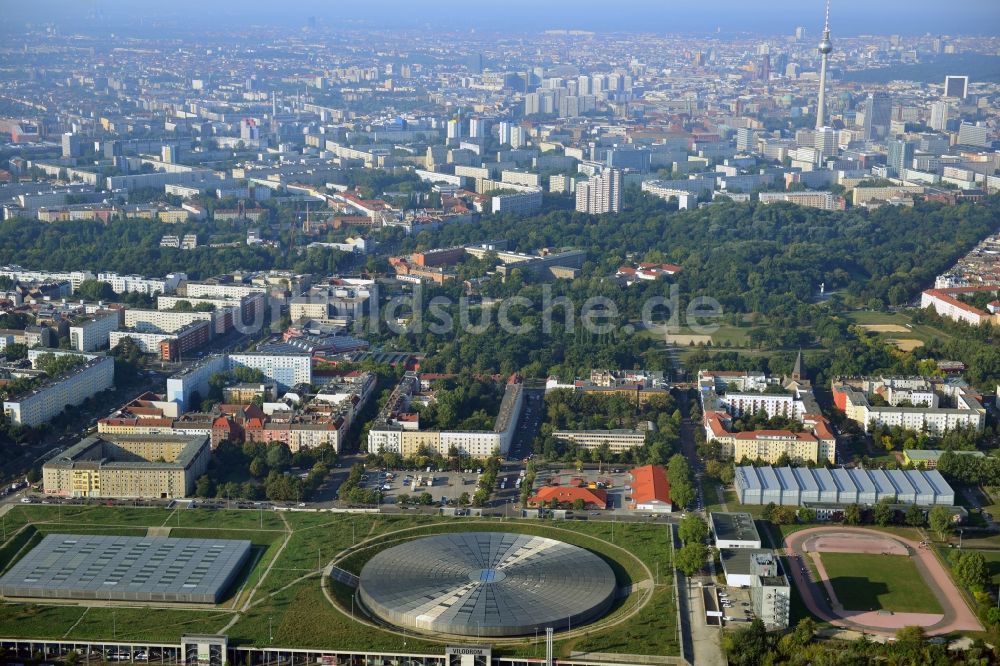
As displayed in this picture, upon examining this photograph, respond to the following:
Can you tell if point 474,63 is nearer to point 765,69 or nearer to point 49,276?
point 765,69

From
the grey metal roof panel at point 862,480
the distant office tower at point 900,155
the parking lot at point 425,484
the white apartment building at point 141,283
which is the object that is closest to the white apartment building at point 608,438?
the parking lot at point 425,484

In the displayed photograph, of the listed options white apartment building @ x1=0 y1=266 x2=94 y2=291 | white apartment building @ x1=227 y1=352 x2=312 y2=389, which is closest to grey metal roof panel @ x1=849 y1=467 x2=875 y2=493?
white apartment building @ x1=227 y1=352 x2=312 y2=389

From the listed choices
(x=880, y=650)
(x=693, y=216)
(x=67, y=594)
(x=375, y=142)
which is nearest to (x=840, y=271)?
(x=693, y=216)

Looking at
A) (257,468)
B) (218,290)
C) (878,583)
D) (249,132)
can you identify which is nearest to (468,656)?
(878,583)

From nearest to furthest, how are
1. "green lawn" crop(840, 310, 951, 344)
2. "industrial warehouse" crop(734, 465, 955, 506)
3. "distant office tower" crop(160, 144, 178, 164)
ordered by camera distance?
1. "industrial warehouse" crop(734, 465, 955, 506)
2. "green lawn" crop(840, 310, 951, 344)
3. "distant office tower" crop(160, 144, 178, 164)

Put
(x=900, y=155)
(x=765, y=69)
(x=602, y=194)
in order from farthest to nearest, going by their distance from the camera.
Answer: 1. (x=765, y=69)
2. (x=900, y=155)
3. (x=602, y=194)

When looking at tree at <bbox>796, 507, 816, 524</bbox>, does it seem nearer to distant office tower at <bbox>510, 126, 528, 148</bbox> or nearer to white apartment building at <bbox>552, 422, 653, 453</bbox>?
white apartment building at <bbox>552, 422, 653, 453</bbox>

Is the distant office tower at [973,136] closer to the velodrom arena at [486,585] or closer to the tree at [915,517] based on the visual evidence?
the tree at [915,517]
